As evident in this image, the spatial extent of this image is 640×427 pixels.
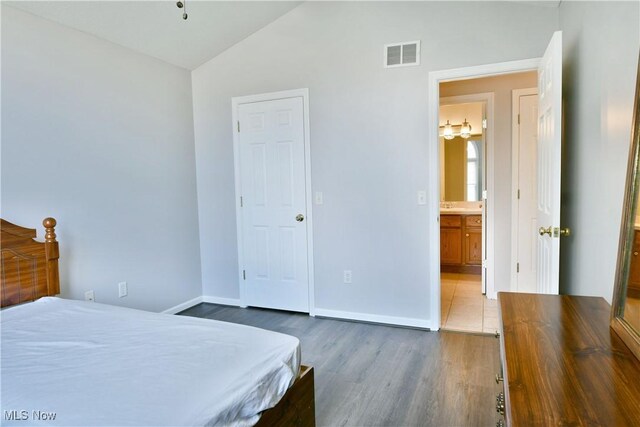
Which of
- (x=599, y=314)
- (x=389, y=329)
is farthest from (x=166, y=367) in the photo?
(x=389, y=329)

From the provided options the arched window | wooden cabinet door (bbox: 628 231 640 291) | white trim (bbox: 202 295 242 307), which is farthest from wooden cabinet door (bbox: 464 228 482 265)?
wooden cabinet door (bbox: 628 231 640 291)

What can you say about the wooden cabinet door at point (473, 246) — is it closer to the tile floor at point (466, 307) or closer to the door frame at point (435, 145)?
the tile floor at point (466, 307)

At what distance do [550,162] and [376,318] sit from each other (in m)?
1.88

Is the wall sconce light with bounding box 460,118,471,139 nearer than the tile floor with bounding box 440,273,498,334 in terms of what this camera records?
No

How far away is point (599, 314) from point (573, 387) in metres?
0.56

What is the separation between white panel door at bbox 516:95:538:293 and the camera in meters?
3.78

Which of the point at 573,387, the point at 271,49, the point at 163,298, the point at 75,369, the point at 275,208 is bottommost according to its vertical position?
the point at 163,298

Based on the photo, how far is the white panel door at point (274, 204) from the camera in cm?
359

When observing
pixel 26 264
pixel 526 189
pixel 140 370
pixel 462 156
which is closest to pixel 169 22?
pixel 26 264

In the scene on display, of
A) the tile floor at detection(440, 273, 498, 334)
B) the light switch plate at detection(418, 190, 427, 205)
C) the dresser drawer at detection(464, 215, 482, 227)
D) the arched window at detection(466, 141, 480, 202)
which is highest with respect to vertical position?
the arched window at detection(466, 141, 480, 202)

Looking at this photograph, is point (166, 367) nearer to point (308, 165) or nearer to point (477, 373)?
point (477, 373)

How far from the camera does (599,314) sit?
1.31 meters

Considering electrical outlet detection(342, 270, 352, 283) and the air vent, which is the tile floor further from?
the air vent

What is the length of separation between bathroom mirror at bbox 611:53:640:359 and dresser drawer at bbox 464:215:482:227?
158 inches
